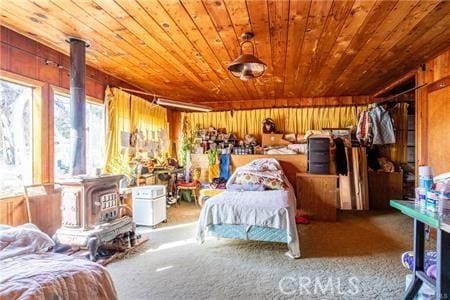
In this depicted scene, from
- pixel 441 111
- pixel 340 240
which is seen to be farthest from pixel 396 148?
pixel 340 240

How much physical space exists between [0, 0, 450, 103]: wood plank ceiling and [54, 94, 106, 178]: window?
702 millimetres

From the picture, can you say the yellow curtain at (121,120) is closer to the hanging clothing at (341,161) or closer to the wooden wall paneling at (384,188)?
the hanging clothing at (341,161)

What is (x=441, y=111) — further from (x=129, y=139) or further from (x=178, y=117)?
(x=178, y=117)

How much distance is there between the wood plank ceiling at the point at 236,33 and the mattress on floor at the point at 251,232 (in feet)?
7.24

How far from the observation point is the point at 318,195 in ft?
15.6

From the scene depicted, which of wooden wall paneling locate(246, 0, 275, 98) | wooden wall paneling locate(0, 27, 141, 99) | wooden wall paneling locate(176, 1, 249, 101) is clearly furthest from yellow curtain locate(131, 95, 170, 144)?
wooden wall paneling locate(246, 0, 275, 98)

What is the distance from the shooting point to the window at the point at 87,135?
3678 millimetres

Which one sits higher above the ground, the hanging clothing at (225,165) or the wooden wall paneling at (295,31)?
the wooden wall paneling at (295,31)

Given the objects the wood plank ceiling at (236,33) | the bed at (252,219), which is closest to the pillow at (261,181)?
the bed at (252,219)

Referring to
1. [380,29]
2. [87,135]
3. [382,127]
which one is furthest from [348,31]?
[87,135]

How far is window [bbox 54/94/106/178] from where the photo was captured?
368 centimetres

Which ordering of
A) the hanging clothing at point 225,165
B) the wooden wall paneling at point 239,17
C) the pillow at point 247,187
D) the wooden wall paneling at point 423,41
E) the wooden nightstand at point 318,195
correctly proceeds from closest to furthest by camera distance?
the wooden wall paneling at point 239,17 → the wooden wall paneling at point 423,41 → the pillow at point 247,187 → the wooden nightstand at point 318,195 → the hanging clothing at point 225,165

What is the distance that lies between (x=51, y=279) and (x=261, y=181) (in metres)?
3.23

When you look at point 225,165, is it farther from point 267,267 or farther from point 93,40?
point 93,40
